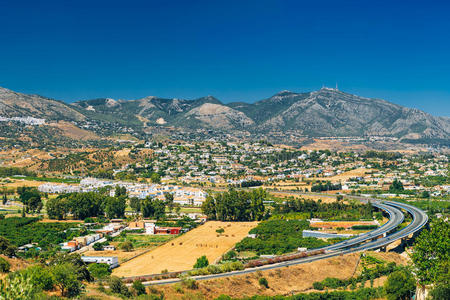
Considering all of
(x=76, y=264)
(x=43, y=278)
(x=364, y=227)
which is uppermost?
(x=43, y=278)

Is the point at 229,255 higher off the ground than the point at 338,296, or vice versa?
the point at 229,255

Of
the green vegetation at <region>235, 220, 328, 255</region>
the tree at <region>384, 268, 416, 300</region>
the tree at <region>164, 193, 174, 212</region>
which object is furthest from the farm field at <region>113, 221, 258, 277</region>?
the tree at <region>384, 268, 416, 300</region>

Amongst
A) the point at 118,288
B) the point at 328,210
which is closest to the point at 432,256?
the point at 118,288

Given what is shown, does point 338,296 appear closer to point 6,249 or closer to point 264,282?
point 264,282

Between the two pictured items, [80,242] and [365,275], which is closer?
[365,275]

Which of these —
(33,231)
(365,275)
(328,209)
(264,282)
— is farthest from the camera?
(328,209)

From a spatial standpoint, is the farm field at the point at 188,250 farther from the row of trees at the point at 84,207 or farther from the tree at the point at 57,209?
the tree at the point at 57,209

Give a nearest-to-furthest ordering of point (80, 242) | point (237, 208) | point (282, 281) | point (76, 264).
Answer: point (76, 264), point (282, 281), point (80, 242), point (237, 208)

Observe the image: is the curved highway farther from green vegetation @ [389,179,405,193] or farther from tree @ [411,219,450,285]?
green vegetation @ [389,179,405,193]
